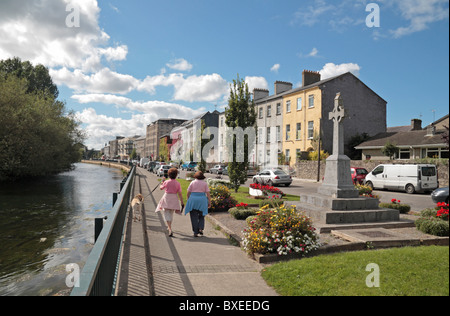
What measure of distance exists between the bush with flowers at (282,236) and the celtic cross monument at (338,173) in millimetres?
3674

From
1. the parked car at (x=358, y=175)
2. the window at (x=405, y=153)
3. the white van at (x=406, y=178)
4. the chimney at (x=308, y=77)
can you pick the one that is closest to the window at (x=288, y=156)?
the chimney at (x=308, y=77)

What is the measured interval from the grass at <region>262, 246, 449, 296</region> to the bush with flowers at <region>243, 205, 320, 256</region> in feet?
1.82

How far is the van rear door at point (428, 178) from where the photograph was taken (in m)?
19.6

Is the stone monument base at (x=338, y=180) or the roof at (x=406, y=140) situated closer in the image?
the stone monument base at (x=338, y=180)

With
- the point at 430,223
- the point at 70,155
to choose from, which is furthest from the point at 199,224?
the point at 70,155

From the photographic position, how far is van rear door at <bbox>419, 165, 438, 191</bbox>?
19.6 metres

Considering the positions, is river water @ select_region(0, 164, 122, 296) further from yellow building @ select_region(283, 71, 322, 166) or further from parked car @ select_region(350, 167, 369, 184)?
yellow building @ select_region(283, 71, 322, 166)

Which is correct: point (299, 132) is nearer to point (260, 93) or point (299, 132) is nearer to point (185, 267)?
point (260, 93)

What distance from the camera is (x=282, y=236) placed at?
6035 millimetres

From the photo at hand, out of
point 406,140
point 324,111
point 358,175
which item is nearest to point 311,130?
point 324,111

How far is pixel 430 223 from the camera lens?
7.66 m

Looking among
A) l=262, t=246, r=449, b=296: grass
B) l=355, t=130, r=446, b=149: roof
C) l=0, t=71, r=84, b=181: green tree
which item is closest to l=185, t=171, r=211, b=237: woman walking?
l=262, t=246, r=449, b=296: grass

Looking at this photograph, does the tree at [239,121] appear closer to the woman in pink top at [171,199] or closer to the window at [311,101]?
the woman in pink top at [171,199]

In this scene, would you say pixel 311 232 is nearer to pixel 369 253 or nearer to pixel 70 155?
pixel 369 253
